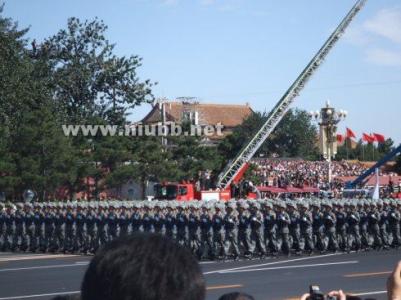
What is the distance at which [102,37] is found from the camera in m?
52.0

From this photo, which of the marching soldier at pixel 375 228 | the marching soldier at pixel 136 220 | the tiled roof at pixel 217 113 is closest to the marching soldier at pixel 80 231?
the marching soldier at pixel 136 220

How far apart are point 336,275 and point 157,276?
1314 centimetres

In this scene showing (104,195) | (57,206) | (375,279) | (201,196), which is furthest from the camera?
(104,195)

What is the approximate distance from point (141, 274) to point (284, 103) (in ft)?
119

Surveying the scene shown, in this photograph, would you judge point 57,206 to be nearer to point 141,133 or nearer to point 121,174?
point 121,174

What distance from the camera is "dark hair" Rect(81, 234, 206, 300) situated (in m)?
1.90

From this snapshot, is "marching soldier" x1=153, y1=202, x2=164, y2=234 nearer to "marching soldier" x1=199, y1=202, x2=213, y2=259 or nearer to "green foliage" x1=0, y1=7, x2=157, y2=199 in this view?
"marching soldier" x1=199, y1=202, x2=213, y2=259

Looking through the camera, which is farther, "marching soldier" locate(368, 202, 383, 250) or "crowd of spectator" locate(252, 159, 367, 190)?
"crowd of spectator" locate(252, 159, 367, 190)

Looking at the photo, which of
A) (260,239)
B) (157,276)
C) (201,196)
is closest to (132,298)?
(157,276)

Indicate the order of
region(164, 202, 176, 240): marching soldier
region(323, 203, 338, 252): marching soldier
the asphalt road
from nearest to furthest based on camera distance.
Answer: the asphalt road < region(323, 203, 338, 252): marching soldier < region(164, 202, 176, 240): marching soldier

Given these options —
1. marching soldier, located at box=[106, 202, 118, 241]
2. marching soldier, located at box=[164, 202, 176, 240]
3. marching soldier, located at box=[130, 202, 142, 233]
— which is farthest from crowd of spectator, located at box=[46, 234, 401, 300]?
marching soldier, located at box=[106, 202, 118, 241]

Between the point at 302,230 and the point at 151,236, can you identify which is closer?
the point at 151,236

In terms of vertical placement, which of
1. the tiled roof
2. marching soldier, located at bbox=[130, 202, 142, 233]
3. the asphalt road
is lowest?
the asphalt road

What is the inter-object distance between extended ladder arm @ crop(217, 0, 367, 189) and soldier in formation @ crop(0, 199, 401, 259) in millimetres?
15677
